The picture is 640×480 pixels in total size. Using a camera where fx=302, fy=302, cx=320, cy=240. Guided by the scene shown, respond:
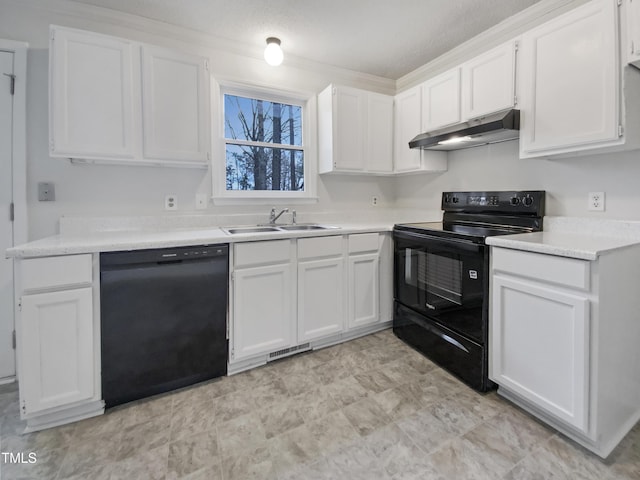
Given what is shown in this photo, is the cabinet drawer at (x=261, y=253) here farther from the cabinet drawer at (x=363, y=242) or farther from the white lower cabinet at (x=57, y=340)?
the white lower cabinet at (x=57, y=340)

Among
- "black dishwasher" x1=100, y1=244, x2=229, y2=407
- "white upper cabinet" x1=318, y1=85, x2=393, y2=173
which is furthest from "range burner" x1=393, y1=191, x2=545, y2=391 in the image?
"black dishwasher" x1=100, y1=244, x2=229, y2=407

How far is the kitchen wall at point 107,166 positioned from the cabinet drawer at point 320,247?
0.68 m

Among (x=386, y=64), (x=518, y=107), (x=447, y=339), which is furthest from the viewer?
(x=386, y=64)

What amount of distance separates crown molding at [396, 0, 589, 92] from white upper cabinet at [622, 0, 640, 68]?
2.02ft

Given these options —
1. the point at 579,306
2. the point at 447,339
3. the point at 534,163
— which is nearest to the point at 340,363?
the point at 447,339

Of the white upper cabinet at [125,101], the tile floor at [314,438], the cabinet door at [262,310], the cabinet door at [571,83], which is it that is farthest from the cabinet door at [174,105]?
the cabinet door at [571,83]

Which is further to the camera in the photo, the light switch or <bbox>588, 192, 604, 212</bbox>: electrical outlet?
the light switch

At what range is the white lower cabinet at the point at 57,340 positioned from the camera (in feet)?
4.74

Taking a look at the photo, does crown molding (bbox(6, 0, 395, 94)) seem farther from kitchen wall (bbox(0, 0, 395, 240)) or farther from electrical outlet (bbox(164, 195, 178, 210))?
electrical outlet (bbox(164, 195, 178, 210))

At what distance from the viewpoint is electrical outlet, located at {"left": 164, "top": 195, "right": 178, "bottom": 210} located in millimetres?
2303

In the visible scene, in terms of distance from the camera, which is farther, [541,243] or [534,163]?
[534,163]

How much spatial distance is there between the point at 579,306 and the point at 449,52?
7.80 feet

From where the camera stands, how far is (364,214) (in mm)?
3172

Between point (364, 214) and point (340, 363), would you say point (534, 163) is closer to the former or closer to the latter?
point (364, 214)
